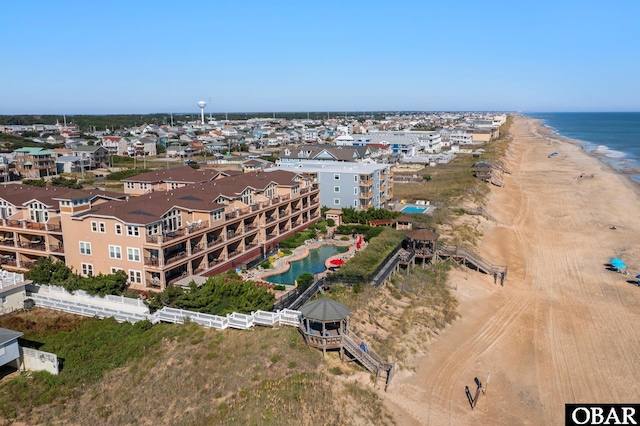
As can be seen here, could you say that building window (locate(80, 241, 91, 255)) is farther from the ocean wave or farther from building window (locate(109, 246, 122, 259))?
the ocean wave

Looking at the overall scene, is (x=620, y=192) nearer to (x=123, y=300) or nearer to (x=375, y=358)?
(x=375, y=358)

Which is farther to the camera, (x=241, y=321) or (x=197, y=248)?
(x=197, y=248)

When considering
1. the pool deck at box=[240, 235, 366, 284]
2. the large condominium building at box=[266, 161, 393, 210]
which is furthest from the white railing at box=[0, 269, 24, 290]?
the large condominium building at box=[266, 161, 393, 210]

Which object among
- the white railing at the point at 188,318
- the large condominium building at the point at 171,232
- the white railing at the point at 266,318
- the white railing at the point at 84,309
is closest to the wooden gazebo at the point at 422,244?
the large condominium building at the point at 171,232

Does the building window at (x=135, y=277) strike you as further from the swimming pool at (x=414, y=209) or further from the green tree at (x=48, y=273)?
the swimming pool at (x=414, y=209)

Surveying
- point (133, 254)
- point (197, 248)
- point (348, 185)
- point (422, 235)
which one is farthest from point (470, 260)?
point (133, 254)

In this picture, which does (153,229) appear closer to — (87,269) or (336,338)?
(87,269)
